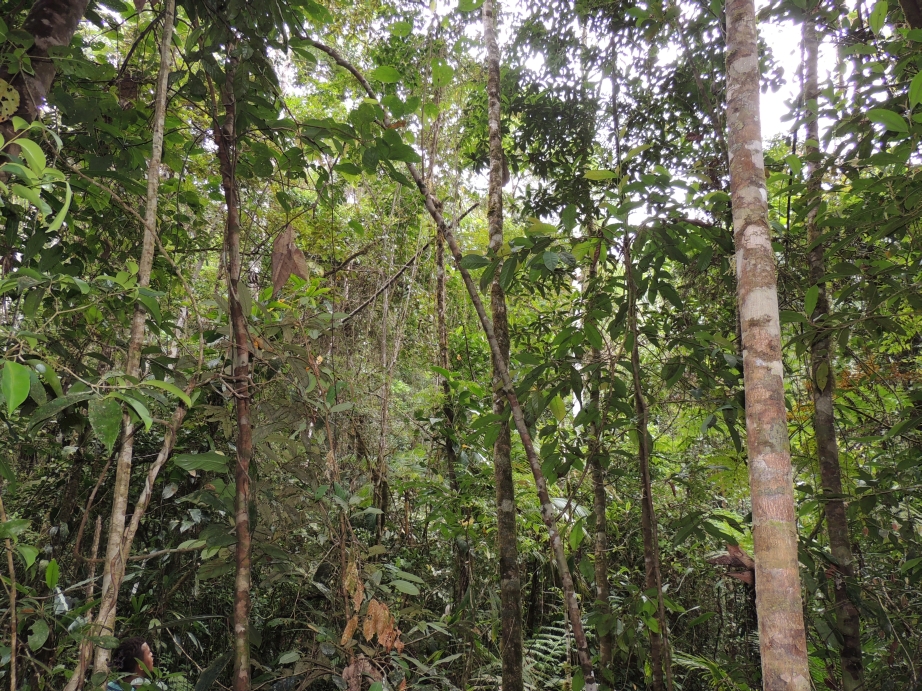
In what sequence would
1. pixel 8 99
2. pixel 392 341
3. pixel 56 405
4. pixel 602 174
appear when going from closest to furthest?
pixel 56 405, pixel 8 99, pixel 602 174, pixel 392 341

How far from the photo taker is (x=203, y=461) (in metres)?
1.66

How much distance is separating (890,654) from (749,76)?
3326 millimetres

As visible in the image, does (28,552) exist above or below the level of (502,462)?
below

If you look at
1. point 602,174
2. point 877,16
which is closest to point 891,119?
point 877,16

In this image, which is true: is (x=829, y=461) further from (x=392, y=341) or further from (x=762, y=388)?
(x=392, y=341)

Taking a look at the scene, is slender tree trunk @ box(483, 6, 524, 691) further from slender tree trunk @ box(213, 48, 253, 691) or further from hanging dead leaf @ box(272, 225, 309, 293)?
slender tree trunk @ box(213, 48, 253, 691)

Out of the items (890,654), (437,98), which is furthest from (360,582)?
(437,98)

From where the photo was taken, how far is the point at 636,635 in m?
2.55

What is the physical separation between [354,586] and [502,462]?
1.02 m

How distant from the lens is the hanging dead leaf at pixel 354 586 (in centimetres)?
189

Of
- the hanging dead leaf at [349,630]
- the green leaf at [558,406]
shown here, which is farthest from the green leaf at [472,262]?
the hanging dead leaf at [349,630]

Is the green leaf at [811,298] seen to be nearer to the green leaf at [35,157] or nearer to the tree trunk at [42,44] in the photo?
the green leaf at [35,157]

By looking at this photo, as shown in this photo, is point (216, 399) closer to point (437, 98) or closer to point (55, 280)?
point (55, 280)

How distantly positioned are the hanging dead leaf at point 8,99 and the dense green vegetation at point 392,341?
0.03 meters
